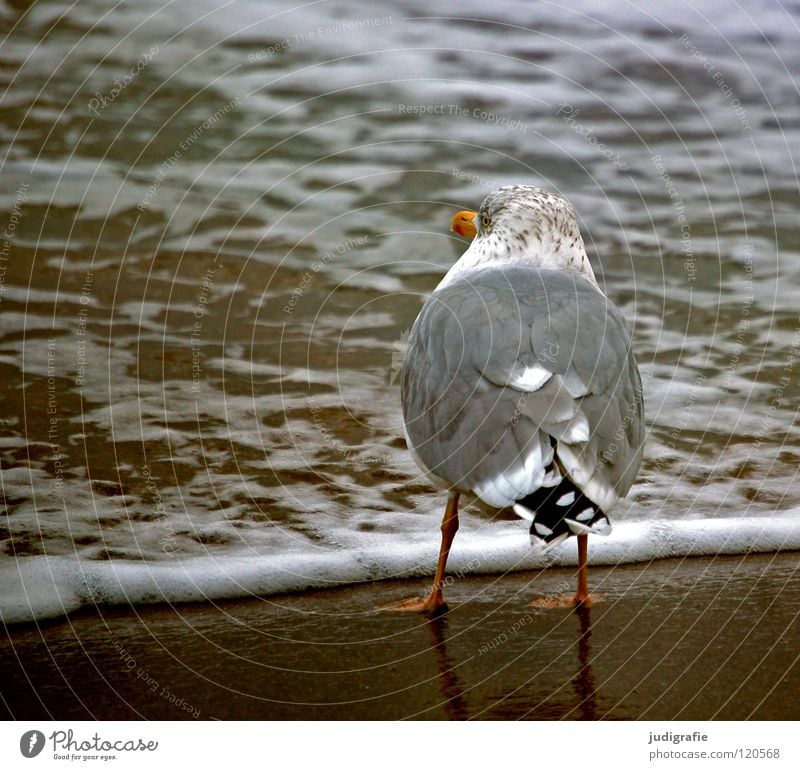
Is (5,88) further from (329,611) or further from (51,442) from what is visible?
(329,611)

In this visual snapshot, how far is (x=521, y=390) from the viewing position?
2186 millimetres

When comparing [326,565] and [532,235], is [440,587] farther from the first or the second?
[532,235]

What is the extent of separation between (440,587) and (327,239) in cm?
234

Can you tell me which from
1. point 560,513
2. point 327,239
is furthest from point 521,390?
point 327,239

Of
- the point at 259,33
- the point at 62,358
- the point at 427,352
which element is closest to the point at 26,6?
the point at 259,33

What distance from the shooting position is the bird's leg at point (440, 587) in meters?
2.49

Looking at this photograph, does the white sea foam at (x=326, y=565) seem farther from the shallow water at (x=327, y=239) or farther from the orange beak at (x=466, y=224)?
the orange beak at (x=466, y=224)

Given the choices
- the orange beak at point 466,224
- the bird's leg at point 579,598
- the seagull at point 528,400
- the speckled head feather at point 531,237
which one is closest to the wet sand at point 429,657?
the bird's leg at point 579,598

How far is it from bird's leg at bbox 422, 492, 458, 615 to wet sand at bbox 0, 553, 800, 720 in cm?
4

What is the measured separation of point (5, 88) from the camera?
16.2ft

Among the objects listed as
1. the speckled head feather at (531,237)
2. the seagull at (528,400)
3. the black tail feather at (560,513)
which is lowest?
the black tail feather at (560,513)

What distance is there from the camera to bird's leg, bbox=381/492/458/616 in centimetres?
249

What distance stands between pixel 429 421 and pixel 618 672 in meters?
0.66

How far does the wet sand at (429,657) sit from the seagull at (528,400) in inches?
6.5
